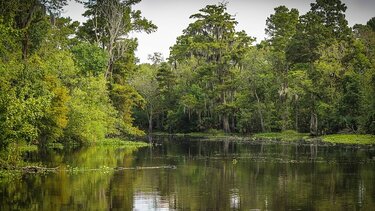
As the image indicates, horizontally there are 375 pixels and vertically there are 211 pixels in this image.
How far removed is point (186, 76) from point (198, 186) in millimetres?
76636

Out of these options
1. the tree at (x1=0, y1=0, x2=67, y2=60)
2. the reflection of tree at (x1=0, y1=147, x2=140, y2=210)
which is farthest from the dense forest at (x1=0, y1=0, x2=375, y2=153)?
the reflection of tree at (x1=0, y1=147, x2=140, y2=210)

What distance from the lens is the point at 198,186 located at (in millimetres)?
25047

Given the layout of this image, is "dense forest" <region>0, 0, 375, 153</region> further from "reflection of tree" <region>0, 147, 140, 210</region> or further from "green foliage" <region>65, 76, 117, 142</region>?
"reflection of tree" <region>0, 147, 140, 210</region>

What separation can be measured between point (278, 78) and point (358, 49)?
1251cm

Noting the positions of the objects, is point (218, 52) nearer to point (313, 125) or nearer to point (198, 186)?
point (313, 125)

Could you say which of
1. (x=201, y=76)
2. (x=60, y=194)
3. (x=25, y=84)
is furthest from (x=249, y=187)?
(x=201, y=76)

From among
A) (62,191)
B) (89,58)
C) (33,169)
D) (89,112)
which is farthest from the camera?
(89,58)

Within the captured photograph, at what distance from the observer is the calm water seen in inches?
790

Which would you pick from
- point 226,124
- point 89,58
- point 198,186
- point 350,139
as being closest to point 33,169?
point 198,186

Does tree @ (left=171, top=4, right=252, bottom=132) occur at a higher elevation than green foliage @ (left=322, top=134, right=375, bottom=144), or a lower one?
higher

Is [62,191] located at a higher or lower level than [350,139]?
lower

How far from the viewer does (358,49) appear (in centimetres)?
7831

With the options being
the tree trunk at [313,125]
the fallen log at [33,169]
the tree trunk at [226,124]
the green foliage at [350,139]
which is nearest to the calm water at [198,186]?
the fallen log at [33,169]

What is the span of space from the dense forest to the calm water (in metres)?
4.96
